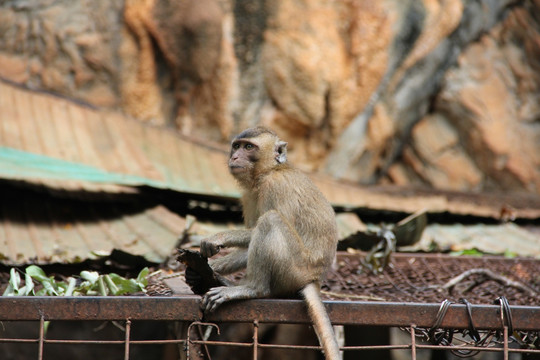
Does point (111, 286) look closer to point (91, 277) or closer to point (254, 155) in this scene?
point (91, 277)

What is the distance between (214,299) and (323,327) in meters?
0.55

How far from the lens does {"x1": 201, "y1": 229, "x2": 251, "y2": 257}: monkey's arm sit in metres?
3.81

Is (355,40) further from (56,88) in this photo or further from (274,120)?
(56,88)

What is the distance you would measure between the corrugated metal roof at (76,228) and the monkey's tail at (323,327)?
2135 mm

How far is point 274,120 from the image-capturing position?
10703 millimetres

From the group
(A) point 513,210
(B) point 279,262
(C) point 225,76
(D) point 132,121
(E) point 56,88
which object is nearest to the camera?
(B) point 279,262

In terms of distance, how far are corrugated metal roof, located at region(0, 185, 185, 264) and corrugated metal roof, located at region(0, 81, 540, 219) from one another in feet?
1.07

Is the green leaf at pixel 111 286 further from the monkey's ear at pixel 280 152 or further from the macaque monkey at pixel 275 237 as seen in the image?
the monkey's ear at pixel 280 152

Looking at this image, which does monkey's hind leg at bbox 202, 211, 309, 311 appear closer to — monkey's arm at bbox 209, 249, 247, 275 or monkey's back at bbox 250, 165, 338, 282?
monkey's back at bbox 250, 165, 338, 282

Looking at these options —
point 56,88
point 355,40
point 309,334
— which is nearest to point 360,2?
point 355,40

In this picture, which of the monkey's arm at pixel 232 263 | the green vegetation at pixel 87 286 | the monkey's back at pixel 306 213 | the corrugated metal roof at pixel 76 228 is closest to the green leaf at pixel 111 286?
the green vegetation at pixel 87 286

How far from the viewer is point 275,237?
386cm

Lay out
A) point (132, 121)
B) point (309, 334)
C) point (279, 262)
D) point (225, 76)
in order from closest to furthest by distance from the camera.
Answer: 1. point (279, 262)
2. point (309, 334)
3. point (132, 121)
4. point (225, 76)

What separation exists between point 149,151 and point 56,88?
293 cm
